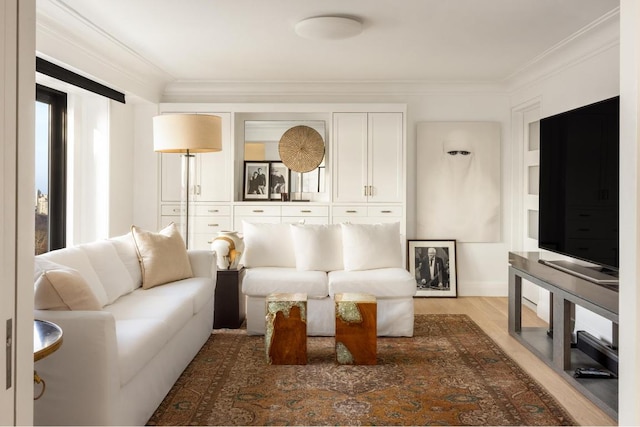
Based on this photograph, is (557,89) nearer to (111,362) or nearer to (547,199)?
(547,199)

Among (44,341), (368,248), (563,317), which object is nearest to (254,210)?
(368,248)

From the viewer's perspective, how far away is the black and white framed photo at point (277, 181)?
638 cm

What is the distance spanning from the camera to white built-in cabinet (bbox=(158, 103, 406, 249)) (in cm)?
611

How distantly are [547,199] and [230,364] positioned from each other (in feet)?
8.62

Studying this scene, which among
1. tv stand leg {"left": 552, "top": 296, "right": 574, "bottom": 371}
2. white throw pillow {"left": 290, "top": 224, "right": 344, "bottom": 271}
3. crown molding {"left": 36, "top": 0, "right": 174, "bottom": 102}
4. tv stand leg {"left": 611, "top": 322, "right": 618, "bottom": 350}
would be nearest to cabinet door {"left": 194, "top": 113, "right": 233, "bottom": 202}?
crown molding {"left": 36, "top": 0, "right": 174, "bottom": 102}

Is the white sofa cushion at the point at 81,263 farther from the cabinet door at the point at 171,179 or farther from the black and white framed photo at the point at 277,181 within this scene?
the black and white framed photo at the point at 277,181

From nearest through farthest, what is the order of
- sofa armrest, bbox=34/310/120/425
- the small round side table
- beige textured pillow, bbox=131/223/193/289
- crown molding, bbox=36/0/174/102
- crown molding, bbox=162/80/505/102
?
the small round side table < sofa armrest, bbox=34/310/120/425 < crown molding, bbox=36/0/174/102 < beige textured pillow, bbox=131/223/193/289 < crown molding, bbox=162/80/505/102

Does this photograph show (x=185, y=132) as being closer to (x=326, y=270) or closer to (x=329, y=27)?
(x=329, y=27)

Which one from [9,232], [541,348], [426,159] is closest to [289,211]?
[426,159]

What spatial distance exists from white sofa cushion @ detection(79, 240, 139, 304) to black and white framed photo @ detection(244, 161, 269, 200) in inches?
105

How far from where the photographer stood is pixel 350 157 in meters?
6.15

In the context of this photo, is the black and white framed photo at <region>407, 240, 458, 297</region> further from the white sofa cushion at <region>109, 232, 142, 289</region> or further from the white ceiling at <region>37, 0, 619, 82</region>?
the white sofa cushion at <region>109, 232, 142, 289</region>

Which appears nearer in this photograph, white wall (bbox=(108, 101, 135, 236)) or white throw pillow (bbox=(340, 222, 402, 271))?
white throw pillow (bbox=(340, 222, 402, 271))

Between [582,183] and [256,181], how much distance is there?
381 cm
